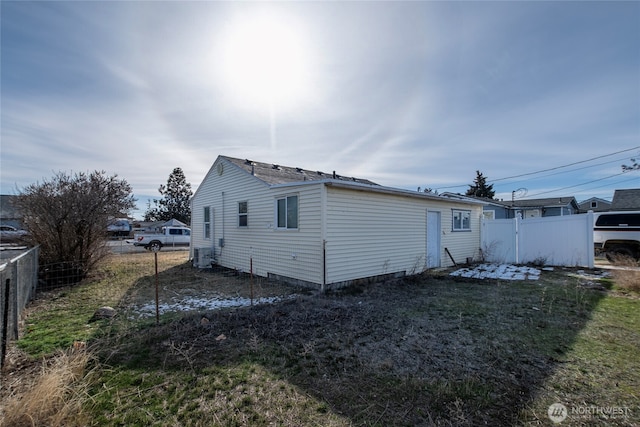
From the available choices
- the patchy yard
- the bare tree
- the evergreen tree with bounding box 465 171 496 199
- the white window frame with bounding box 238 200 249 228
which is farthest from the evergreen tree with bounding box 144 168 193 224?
the patchy yard

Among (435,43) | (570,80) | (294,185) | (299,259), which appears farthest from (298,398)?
(570,80)

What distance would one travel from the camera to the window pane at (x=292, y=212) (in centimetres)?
813

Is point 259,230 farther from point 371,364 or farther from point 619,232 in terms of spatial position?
point 619,232

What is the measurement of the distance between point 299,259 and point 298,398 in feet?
17.4

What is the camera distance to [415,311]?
5.64 meters

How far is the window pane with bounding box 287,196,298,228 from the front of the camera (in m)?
8.13

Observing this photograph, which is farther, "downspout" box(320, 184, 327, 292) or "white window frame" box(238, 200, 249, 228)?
"white window frame" box(238, 200, 249, 228)

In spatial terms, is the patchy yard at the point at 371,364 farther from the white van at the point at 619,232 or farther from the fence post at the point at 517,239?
the white van at the point at 619,232

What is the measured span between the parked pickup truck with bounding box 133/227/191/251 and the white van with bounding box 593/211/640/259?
23.1m

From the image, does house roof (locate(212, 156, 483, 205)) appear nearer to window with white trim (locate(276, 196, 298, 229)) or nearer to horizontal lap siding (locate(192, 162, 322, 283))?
horizontal lap siding (locate(192, 162, 322, 283))

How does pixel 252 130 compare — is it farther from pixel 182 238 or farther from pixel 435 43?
pixel 182 238

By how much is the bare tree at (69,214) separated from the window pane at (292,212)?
594 cm

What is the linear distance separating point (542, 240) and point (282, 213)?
10804mm

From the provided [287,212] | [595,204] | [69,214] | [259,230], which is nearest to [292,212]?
[287,212]
